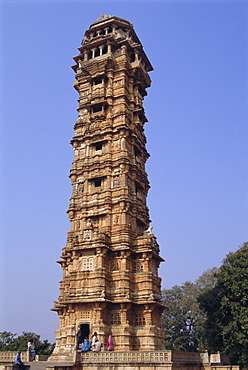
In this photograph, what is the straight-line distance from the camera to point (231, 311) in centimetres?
3077

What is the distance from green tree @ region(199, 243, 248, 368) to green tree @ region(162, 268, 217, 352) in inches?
773

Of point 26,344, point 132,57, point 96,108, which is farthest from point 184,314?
point 132,57

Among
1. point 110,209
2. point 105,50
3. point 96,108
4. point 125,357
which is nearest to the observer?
point 125,357

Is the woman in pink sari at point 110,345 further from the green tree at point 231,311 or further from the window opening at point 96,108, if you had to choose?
the window opening at point 96,108

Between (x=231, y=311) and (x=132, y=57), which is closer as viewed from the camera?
(x=231, y=311)

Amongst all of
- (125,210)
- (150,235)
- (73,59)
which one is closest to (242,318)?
(150,235)

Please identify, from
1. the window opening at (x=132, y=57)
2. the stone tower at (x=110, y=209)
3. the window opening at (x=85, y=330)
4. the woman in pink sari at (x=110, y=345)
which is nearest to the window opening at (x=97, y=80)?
the stone tower at (x=110, y=209)

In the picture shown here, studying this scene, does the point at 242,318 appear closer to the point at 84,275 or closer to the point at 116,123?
the point at 84,275

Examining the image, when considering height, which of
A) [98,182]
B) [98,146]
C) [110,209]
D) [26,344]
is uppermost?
[98,146]

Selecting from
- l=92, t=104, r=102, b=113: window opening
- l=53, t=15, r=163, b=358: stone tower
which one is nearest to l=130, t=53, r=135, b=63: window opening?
l=53, t=15, r=163, b=358: stone tower

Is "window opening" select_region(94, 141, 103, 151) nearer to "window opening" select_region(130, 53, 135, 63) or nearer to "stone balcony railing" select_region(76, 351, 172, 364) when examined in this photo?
"window opening" select_region(130, 53, 135, 63)

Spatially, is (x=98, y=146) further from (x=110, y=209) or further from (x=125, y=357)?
(x=125, y=357)

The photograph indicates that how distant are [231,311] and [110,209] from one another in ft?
44.5

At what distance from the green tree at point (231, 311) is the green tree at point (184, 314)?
19.6 m
